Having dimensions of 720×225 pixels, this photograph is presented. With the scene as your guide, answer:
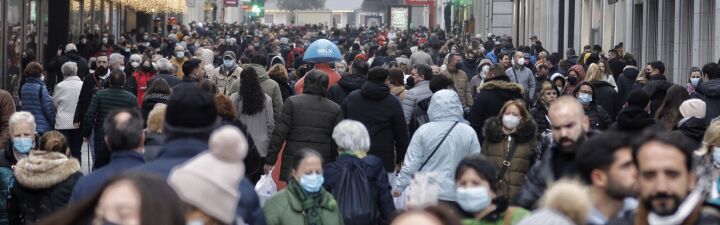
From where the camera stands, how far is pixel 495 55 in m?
29.3

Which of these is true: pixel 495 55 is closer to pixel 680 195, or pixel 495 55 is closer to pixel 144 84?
pixel 144 84

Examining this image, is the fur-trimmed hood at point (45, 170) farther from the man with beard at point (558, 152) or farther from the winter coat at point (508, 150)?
the man with beard at point (558, 152)

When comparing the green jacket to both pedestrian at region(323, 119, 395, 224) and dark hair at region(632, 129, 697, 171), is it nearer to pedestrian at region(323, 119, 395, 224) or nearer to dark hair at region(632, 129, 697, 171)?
pedestrian at region(323, 119, 395, 224)

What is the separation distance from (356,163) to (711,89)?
5.53m

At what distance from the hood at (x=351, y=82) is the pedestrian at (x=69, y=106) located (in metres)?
3.23

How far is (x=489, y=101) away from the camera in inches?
540

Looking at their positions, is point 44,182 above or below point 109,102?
below

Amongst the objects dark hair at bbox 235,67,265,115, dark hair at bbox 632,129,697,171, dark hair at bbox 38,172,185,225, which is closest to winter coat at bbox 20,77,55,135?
dark hair at bbox 235,67,265,115

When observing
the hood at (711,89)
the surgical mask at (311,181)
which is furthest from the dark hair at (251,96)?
the surgical mask at (311,181)

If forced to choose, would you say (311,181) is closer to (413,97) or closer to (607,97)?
(413,97)

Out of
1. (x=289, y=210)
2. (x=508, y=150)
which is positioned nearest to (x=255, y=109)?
(x=508, y=150)

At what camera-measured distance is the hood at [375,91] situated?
13.2 m

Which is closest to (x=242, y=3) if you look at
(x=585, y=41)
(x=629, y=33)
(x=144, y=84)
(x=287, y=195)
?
(x=585, y=41)

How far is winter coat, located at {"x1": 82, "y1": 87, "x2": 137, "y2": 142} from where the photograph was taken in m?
14.5
